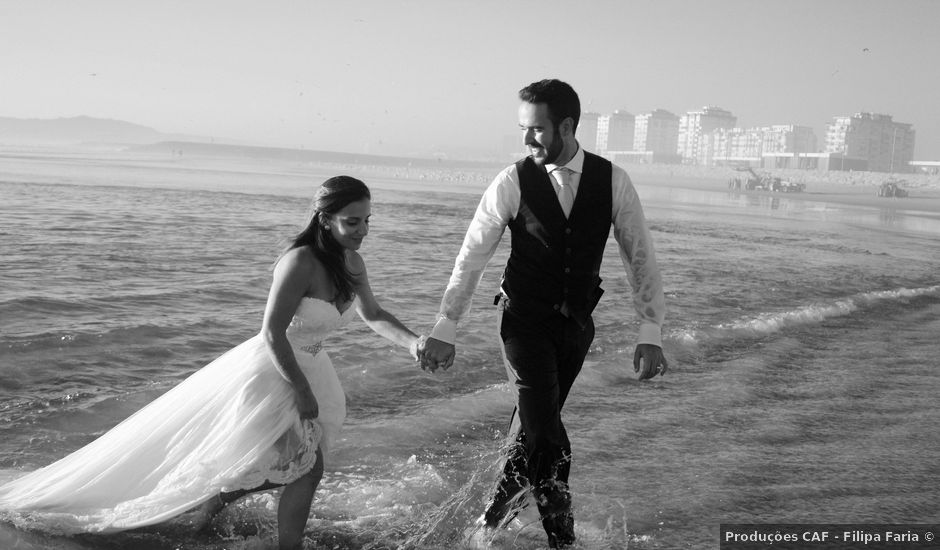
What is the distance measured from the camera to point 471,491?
17.3 feet

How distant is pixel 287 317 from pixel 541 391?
1254 millimetres

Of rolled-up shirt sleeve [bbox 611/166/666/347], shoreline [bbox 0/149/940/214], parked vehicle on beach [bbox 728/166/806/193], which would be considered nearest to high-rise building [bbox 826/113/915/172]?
shoreline [bbox 0/149/940/214]

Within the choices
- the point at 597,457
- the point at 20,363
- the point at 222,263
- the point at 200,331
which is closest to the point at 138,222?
the point at 222,263

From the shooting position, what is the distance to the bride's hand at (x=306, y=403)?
12.9 ft

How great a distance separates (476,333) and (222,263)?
6272mm

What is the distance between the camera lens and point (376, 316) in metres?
4.43

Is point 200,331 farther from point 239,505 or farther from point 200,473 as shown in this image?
point 200,473

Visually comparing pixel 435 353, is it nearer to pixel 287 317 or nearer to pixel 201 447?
pixel 287 317

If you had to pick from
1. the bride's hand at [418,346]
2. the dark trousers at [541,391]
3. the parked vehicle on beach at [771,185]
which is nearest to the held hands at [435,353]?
the bride's hand at [418,346]

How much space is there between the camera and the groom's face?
4.14m

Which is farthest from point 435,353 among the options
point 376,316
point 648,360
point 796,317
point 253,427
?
point 796,317

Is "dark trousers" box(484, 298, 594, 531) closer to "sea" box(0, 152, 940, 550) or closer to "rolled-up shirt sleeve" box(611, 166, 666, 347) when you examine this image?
"rolled-up shirt sleeve" box(611, 166, 666, 347)

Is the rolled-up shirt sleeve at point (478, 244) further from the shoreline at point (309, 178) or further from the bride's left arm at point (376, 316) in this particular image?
the shoreline at point (309, 178)

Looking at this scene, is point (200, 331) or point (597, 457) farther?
point (200, 331)
